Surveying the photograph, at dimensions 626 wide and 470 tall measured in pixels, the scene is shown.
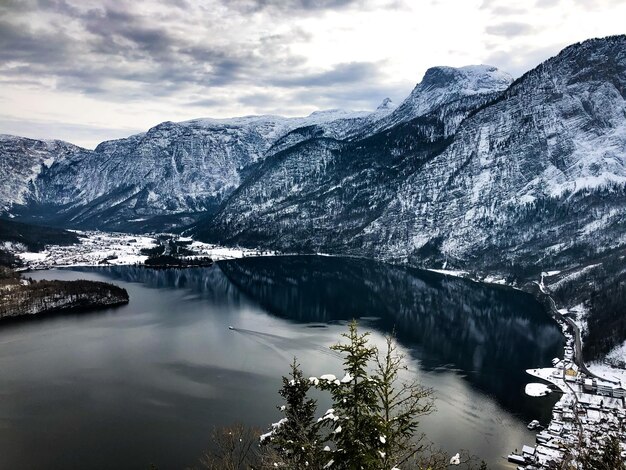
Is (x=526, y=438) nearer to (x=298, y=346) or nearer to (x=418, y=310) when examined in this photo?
(x=298, y=346)

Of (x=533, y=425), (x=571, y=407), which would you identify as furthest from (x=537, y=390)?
(x=533, y=425)

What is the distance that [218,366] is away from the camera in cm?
9869

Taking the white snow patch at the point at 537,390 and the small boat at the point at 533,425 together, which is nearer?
the small boat at the point at 533,425

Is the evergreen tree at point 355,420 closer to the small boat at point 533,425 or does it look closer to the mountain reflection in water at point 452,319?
the small boat at point 533,425

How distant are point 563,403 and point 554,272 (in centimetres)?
12971

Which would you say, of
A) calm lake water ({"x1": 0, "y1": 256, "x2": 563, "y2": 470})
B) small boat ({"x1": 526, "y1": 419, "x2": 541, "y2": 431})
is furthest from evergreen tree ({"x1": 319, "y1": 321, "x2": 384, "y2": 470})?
small boat ({"x1": 526, "y1": 419, "x2": 541, "y2": 431})

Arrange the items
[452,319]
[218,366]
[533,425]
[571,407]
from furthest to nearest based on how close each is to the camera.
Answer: [452,319] → [218,366] → [571,407] → [533,425]

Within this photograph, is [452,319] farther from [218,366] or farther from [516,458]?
[516,458]

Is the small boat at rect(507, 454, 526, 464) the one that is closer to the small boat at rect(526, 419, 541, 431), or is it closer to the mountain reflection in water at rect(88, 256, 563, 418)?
the small boat at rect(526, 419, 541, 431)

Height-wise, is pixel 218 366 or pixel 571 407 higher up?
pixel 571 407

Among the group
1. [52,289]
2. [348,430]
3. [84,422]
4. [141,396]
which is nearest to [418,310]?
[141,396]

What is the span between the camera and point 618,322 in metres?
120

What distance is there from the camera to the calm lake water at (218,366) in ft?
220

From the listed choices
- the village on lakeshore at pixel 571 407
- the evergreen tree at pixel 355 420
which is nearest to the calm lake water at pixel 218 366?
the village on lakeshore at pixel 571 407
